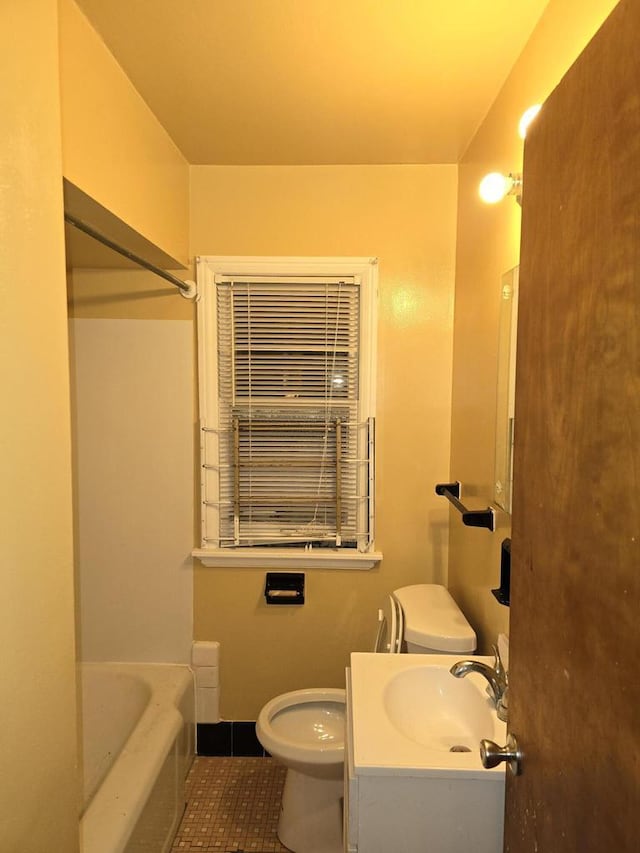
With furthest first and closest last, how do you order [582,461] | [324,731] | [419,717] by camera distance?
[324,731]
[419,717]
[582,461]

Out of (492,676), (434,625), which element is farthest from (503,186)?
(434,625)

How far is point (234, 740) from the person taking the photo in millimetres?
2355

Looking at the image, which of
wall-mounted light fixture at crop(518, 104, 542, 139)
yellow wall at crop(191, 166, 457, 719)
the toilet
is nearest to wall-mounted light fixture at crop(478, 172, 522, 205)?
wall-mounted light fixture at crop(518, 104, 542, 139)

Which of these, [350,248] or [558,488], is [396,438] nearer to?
[350,248]

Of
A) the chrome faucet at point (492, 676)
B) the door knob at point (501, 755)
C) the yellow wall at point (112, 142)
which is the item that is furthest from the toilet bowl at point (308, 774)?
the yellow wall at point (112, 142)

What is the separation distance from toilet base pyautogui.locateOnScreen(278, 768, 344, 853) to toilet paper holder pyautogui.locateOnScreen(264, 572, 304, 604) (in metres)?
0.65

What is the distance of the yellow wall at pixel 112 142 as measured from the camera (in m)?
1.25

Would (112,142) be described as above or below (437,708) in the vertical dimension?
above

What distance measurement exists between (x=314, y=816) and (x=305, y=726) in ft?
0.93

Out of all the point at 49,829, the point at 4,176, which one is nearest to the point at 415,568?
the point at 49,829

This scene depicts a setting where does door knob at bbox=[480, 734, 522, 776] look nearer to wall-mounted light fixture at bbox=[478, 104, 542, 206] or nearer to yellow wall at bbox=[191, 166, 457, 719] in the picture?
wall-mounted light fixture at bbox=[478, 104, 542, 206]

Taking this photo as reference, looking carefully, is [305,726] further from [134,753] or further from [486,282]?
[486,282]

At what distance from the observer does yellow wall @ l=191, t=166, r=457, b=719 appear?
2.20m

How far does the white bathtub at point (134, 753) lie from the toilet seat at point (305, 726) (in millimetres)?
372
